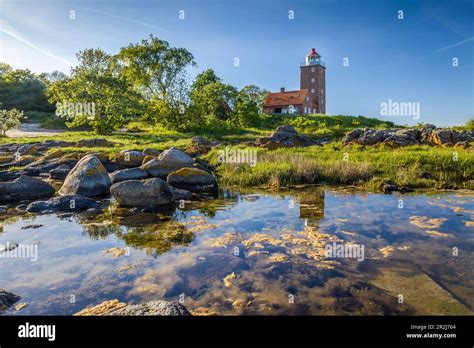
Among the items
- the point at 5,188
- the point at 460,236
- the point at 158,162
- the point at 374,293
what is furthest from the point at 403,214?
the point at 5,188

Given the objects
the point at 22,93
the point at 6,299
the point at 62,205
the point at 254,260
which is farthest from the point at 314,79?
the point at 6,299

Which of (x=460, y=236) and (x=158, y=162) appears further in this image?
(x=158, y=162)

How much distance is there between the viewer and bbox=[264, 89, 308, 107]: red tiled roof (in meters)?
63.8

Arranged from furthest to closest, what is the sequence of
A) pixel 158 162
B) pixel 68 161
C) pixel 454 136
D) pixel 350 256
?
pixel 454 136, pixel 68 161, pixel 158 162, pixel 350 256

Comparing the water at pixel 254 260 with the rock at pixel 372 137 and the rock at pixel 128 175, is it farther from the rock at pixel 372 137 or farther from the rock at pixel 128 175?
the rock at pixel 372 137

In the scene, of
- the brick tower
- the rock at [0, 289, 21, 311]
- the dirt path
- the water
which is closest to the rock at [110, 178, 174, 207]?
the water

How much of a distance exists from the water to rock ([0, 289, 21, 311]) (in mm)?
215

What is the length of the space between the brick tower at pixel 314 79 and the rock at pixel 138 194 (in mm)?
61635

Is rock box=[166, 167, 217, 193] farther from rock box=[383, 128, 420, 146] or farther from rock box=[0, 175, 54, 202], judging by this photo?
rock box=[383, 128, 420, 146]

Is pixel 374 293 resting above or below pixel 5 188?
below

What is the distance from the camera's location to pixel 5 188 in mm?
12312
